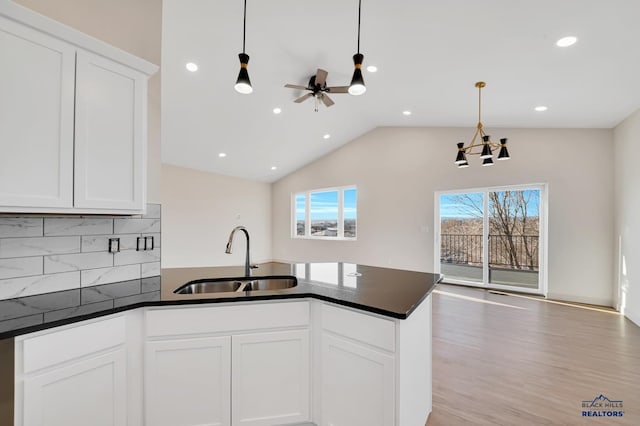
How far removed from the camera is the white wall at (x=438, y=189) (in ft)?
14.8

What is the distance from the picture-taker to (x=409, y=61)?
346cm

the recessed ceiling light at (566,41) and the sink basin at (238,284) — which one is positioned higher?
the recessed ceiling light at (566,41)

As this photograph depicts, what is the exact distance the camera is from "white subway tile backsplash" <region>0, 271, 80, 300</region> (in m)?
1.55

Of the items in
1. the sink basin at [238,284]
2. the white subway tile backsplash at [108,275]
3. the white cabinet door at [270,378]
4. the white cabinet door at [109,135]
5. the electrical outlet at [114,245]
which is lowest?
the white cabinet door at [270,378]

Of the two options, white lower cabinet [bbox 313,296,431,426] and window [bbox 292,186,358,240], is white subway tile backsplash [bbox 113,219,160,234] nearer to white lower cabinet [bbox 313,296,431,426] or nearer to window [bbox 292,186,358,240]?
white lower cabinet [bbox 313,296,431,426]

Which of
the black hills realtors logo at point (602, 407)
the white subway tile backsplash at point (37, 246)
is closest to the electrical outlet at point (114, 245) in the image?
the white subway tile backsplash at point (37, 246)

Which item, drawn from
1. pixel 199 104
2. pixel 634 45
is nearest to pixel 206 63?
pixel 199 104

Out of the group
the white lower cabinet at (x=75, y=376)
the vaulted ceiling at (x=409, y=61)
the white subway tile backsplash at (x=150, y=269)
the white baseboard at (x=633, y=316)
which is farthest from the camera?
the white baseboard at (x=633, y=316)

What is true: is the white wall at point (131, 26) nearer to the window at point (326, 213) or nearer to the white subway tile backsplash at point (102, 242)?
the white subway tile backsplash at point (102, 242)

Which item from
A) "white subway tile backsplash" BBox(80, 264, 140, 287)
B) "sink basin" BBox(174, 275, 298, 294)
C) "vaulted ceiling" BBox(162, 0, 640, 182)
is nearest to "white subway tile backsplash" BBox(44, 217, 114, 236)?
"white subway tile backsplash" BBox(80, 264, 140, 287)

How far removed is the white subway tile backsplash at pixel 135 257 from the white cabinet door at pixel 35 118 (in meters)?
0.56

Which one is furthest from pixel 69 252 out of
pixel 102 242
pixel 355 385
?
pixel 355 385

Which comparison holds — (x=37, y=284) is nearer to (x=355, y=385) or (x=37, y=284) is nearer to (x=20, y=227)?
(x=20, y=227)

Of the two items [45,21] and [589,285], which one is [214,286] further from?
[589,285]
